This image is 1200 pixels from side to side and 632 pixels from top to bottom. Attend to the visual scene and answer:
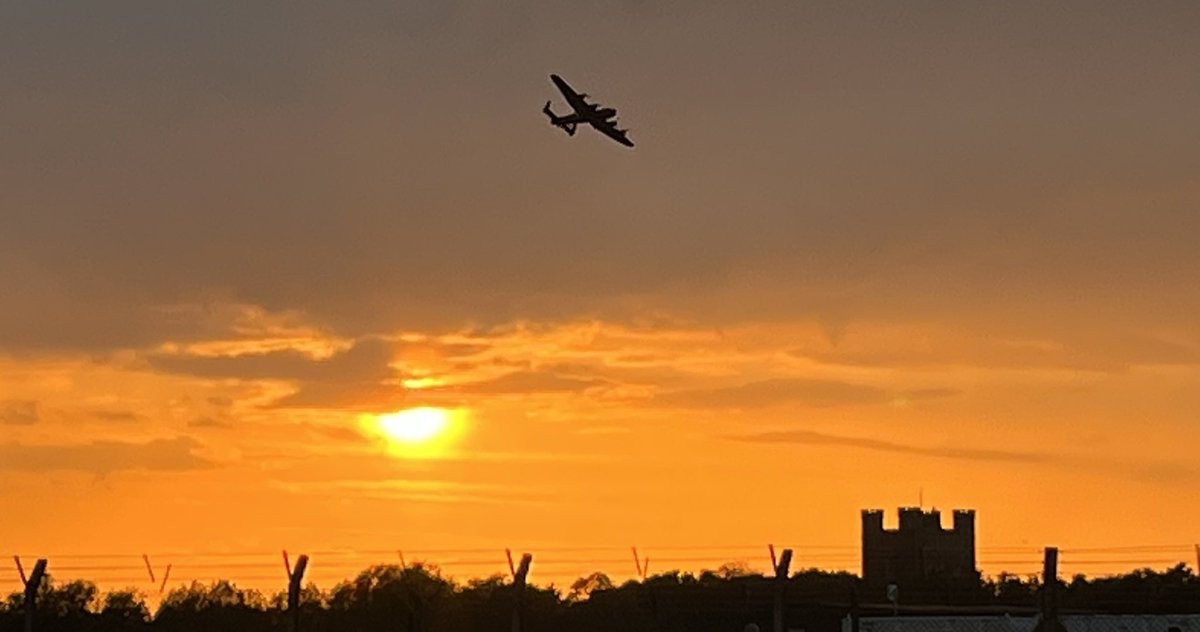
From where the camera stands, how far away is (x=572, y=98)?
8256 cm

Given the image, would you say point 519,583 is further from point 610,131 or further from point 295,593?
point 610,131

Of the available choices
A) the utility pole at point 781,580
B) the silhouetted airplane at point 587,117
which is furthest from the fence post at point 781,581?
the silhouetted airplane at point 587,117

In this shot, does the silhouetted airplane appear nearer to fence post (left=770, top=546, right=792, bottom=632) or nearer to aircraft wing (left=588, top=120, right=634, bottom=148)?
aircraft wing (left=588, top=120, right=634, bottom=148)

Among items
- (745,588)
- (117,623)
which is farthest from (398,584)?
(745,588)

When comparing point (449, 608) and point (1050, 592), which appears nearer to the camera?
point (1050, 592)

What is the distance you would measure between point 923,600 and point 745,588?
4159 inches

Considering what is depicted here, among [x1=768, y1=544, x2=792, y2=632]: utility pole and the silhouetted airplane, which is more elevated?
the silhouetted airplane

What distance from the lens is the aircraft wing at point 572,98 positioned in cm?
8219

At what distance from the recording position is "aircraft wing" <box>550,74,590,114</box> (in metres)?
82.2

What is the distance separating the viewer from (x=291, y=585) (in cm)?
4406

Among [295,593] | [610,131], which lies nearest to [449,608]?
[610,131]

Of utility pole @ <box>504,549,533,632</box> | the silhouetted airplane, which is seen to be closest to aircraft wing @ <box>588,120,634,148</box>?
the silhouetted airplane

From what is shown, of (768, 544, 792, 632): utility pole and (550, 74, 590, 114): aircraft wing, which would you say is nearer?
(768, 544, 792, 632): utility pole

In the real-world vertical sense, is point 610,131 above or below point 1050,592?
above
